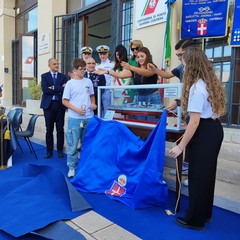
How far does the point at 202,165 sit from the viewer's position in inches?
85.0

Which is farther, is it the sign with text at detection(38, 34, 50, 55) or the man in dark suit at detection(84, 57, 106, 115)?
the sign with text at detection(38, 34, 50, 55)

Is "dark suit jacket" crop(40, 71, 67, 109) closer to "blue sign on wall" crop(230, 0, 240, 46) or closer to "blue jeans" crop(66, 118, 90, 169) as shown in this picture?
"blue jeans" crop(66, 118, 90, 169)

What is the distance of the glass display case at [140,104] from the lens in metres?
2.76

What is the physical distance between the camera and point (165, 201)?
2814mm

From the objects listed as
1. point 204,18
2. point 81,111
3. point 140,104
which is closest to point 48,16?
point 204,18

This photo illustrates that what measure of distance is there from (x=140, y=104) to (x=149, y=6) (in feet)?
9.85

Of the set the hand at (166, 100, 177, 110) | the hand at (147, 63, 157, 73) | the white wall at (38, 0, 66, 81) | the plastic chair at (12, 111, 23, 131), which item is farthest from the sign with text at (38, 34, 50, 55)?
the hand at (166, 100, 177, 110)

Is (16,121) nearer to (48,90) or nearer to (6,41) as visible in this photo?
(48,90)

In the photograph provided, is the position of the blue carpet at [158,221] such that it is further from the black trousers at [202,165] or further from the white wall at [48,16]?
the white wall at [48,16]

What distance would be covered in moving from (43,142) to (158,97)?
3761 mm

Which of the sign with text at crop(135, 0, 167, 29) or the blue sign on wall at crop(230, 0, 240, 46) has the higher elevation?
the sign with text at crop(135, 0, 167, 29)

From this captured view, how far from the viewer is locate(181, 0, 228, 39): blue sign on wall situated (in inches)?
171

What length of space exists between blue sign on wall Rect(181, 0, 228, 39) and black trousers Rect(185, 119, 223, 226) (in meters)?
2.80

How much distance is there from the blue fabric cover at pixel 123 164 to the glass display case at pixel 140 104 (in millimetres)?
187
